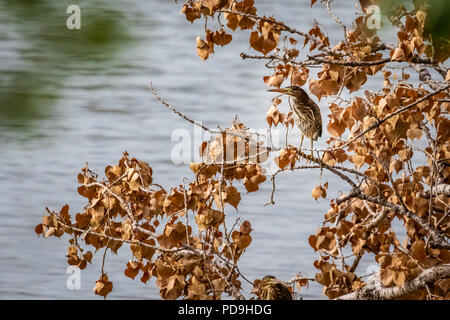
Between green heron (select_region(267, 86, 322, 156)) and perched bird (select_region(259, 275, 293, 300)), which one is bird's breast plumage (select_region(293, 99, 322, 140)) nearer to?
green heron (select_region(267, 86, 322, 156))

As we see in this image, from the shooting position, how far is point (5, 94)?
45 cm

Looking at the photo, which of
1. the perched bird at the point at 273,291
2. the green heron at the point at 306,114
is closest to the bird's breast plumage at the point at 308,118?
the green heron at the point at 306,114

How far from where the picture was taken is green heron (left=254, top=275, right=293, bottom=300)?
84.8 inches

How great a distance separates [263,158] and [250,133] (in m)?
0.08

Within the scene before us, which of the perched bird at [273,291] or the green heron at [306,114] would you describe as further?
the green heron at [306,114]

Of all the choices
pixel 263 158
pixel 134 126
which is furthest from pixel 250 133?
pixel 134 126

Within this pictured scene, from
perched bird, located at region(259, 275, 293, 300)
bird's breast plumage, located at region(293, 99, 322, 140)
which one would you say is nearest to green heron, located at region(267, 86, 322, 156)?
bird's breast plumage, located at region(293, 99, 322, 140)

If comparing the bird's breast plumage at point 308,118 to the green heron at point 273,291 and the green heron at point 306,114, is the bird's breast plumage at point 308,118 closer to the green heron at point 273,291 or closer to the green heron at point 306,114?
the green heron at point 306,114

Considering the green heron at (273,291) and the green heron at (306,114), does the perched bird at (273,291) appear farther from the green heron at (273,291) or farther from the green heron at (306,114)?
the green heron at (306,114)

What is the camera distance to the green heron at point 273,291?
7.07 feet

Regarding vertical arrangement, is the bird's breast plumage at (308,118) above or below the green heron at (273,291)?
above

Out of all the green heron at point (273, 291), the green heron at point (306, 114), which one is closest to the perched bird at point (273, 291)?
the green heron at point (273, 291)

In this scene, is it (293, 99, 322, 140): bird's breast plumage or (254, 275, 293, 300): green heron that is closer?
(254, 275, 293, 300): green heron
